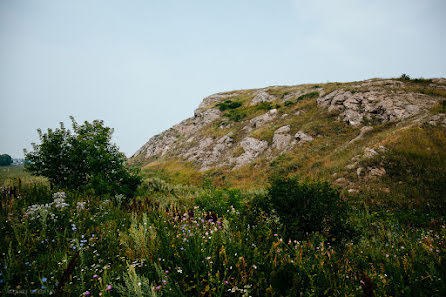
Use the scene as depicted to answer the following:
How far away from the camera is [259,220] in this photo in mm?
4469

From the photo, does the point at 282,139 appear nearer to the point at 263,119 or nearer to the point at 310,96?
the point at 263,119

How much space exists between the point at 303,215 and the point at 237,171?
18717mm

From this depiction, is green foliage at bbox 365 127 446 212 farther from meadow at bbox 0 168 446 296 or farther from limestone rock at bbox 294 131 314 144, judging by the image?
limestone rock at bbox 294 131 314 144

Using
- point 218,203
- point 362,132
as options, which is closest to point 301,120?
point 362,132

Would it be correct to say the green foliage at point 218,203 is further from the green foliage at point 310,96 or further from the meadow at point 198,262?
the green foliage at point 310,96

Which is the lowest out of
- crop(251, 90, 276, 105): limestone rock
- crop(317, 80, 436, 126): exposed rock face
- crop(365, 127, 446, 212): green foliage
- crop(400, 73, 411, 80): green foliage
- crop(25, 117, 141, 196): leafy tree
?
crop(365, 127, 446, 212): green foliage

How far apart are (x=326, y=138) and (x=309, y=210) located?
19650mm

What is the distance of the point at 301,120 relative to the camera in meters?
27.3

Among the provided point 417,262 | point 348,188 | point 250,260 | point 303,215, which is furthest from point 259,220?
point 348,188

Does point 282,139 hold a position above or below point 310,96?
below

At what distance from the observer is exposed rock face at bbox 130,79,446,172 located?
19.0m

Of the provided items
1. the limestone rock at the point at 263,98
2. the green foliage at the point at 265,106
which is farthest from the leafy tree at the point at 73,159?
the limestone rock at the point at 263,98

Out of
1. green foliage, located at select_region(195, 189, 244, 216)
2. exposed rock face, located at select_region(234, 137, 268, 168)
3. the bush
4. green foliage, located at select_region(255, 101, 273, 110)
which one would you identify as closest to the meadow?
the bush

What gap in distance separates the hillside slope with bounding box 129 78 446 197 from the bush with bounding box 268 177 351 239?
8.46 metres
